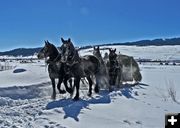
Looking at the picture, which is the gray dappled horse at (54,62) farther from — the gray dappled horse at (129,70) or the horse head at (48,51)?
the gray dappled horse at (129,70)

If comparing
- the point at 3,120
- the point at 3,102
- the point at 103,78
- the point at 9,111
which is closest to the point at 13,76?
the point at 103,78

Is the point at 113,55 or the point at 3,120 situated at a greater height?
the point at 113,55

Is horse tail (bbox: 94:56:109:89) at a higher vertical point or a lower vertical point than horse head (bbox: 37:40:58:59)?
lower

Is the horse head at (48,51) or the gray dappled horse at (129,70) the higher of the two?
the horse head at (48,51)

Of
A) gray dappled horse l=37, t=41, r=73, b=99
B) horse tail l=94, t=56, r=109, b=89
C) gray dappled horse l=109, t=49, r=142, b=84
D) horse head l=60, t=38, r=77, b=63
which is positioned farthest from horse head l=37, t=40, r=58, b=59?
gray dappled horse l=109, t=49, r=142, b=84

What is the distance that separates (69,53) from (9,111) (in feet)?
11.8

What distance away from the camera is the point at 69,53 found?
13570mm

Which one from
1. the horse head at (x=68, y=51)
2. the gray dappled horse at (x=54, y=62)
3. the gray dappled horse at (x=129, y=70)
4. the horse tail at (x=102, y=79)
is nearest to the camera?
the horse head at (x=68, y=51)

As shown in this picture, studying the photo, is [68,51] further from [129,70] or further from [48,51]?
[129,70]

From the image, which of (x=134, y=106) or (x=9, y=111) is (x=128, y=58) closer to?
(x=134, y=106)

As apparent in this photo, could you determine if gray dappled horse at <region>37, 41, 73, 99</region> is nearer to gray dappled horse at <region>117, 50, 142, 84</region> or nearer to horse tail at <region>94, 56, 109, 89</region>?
horse tail at <region>94, 56, 109, 89</region>

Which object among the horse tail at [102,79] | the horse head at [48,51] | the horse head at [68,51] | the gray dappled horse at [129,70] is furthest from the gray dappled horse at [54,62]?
the gray dappled horse at [129,70]

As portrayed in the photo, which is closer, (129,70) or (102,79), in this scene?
(102,79)

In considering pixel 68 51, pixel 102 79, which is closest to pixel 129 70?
pixel 102 79
